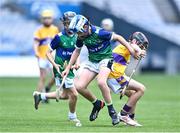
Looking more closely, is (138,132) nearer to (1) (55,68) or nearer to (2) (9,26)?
(1) (55,68)

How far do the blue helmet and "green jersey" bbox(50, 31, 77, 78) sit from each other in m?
1.79

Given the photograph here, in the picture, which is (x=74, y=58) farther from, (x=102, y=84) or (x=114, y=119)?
(x=114, y=119)

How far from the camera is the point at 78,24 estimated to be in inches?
586

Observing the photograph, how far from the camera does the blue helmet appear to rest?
1489 centimetres

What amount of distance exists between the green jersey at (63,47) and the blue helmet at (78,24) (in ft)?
5.87

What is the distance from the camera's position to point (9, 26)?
43.6 m

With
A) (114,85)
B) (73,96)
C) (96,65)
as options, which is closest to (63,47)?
(73,96)

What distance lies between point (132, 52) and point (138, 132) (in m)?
1.82

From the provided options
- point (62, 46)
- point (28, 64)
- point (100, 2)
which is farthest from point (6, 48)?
point (62, 46)

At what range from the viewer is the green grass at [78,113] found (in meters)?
14.7

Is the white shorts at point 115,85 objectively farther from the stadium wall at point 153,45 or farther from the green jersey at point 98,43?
the stadium wall at point 153,45

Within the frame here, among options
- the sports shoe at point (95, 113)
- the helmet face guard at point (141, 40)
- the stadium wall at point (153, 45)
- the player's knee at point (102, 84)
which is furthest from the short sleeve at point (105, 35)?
the stadium wall at point (153, 45)

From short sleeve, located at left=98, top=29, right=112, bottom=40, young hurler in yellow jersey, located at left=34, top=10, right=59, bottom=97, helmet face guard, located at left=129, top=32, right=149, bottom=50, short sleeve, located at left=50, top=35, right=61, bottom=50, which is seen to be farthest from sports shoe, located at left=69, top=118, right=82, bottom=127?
young hurler in yellow jersey, located at left=34, top=10, right=59, bottom=97

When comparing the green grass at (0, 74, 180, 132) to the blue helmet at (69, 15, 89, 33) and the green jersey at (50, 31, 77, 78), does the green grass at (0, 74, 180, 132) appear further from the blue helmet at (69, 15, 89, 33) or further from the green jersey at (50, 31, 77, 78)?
the blue helmet at (69, 15, 89, 33)
